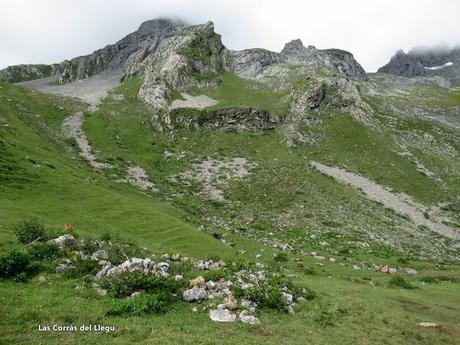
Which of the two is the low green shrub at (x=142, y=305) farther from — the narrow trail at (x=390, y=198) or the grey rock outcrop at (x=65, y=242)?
the narrow trail at (x=390, y=198)

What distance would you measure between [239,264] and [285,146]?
6472 centimetres

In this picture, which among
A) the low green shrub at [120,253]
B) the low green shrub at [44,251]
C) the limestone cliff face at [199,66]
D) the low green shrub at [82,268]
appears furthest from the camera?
the limestone cliff face at [199,66]

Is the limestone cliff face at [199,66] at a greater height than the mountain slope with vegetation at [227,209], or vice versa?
the limestone cliff face at [199,66]

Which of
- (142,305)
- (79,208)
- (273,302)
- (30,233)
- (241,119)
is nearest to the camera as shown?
(142,305)

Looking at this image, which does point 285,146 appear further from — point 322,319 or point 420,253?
point 322,319

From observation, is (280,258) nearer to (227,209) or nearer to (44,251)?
(227,209)

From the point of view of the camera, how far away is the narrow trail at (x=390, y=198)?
2298 inches

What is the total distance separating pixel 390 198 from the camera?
67.5 m

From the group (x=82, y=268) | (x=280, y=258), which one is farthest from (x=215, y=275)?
(x=280, y=258)

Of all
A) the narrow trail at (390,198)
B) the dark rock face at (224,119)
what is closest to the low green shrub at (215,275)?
the narrow trail at (390,198)

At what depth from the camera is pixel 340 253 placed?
4362cm

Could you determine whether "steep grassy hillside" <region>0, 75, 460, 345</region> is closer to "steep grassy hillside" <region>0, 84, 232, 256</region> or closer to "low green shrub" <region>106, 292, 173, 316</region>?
"steep grassy hillside" <region>0, 84, 232, 256</region>

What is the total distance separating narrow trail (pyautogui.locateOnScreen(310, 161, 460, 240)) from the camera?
58.4m

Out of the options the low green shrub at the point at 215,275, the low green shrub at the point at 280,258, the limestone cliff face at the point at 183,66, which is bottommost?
the low green shrub at the point at 280,258
